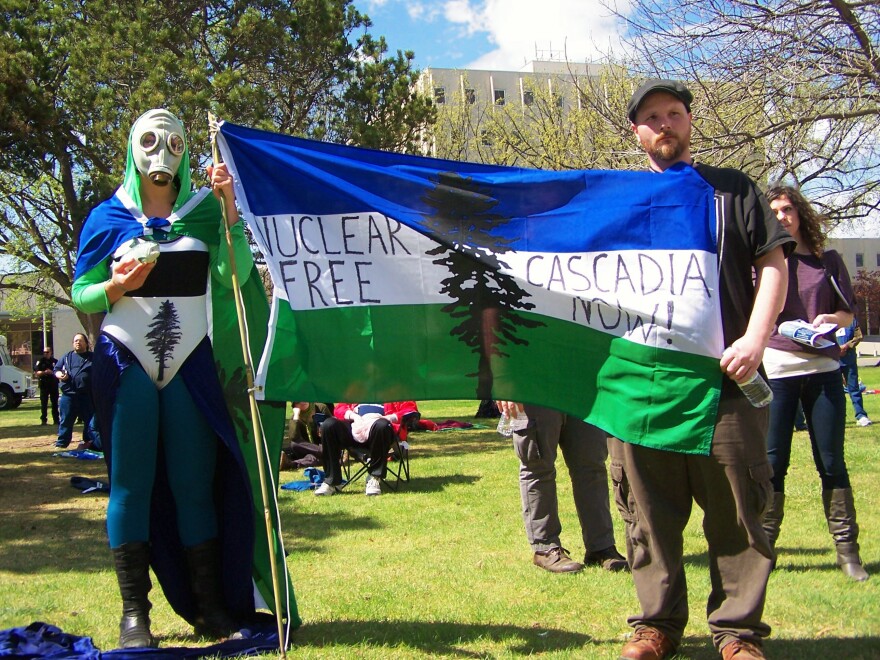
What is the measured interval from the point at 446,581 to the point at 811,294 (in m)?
2.58

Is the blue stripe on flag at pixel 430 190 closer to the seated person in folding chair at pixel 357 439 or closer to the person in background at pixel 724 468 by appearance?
the person in background at pixel 724 468

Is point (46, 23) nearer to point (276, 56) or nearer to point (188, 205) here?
point (276, 56)

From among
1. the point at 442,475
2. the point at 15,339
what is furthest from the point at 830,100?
the point at 15,339

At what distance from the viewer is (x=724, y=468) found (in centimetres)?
333

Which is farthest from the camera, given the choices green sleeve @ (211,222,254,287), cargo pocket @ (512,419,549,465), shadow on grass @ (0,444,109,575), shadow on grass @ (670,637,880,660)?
shadow on grass @ (0,444,109,575)

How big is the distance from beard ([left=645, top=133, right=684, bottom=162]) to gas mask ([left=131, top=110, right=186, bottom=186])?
6.70 ft

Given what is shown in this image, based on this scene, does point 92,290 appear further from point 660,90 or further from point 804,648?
point 804,648

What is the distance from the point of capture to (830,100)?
1062 cm

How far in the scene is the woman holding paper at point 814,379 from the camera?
4859mm

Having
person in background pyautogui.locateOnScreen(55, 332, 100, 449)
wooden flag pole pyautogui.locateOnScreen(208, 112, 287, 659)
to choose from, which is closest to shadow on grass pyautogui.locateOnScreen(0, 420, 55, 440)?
person in background pyautogui.locateOnScreen(55, 332, 100, 449)

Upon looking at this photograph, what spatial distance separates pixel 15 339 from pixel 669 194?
55667 millimetres

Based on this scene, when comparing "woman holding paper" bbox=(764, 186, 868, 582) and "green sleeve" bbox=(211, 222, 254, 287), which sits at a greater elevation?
"green sleeve" bbox=(211, 222, 254, 287)

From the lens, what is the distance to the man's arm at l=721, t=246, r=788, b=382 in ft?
10.6

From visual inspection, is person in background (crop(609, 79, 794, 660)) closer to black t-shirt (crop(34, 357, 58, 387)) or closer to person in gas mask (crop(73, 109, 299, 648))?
person in gas mask (crop(73, 109, 299, 648))
